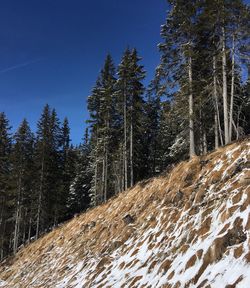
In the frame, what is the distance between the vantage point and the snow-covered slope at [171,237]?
27.7 ft

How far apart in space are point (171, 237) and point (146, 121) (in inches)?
1067

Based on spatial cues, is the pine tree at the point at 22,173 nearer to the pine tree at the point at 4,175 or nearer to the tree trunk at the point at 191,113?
the pine tree at the point at 4,175

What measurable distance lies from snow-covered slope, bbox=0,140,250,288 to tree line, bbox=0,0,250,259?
19.1ft

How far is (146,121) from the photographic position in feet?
125

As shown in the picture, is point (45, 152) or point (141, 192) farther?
point (45, 152)

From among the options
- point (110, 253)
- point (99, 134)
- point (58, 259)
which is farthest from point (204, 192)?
point (99, 134)

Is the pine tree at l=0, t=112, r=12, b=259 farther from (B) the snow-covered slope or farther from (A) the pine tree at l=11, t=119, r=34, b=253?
(B) the snow-covered slope

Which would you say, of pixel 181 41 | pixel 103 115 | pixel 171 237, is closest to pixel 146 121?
pixel 103 115

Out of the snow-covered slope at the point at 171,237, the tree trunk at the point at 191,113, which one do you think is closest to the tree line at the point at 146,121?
the tree trunk at the point at 191,113

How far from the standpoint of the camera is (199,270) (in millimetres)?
8414

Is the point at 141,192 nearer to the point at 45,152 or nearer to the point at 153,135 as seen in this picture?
the point at 45,152

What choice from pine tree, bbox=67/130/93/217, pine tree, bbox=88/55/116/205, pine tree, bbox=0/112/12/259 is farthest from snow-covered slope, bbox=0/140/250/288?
pine tree, bbox=67/130/93/217

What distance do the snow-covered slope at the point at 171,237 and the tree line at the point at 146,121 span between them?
582 centimetres

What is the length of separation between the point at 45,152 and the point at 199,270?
32.7 m
